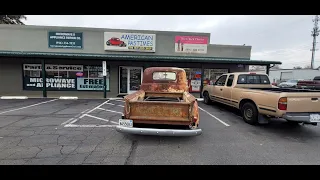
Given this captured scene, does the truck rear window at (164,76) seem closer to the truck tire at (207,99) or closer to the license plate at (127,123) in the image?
the license plate at (127,123)

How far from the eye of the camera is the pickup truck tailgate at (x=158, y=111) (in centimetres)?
387

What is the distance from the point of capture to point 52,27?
496 inches

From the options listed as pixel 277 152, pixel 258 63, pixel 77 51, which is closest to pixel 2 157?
pixel 277 152

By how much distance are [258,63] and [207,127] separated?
30.5 ft

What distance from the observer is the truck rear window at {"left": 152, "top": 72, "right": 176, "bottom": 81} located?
5980mm

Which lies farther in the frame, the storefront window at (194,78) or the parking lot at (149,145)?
the storefront window at (194,78)

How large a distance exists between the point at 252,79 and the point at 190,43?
23.9 ft

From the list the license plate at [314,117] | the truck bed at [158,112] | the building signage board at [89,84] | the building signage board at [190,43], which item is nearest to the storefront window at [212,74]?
the building signage board at [190,43]

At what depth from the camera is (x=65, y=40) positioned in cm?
1262

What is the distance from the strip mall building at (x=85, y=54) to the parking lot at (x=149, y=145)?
7259mm

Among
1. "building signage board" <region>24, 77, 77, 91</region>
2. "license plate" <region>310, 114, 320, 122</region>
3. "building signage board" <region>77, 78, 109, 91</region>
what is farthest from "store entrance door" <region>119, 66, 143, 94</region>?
"license plate" <region>310, 114, 320, 122</region>

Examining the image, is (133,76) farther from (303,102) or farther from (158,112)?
(303,102)

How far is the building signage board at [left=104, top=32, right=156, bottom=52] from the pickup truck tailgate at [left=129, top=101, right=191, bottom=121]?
9.75m

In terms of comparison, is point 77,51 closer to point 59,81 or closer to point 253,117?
point 59,81
